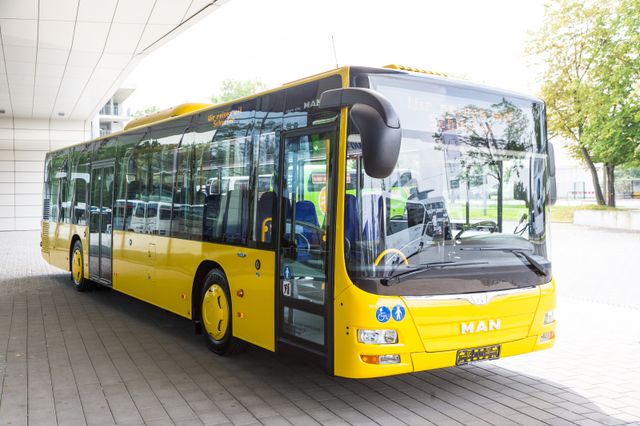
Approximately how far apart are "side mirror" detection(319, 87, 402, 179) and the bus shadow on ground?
1.88 m

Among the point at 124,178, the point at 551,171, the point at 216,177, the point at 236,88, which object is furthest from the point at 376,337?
the point at 236,88

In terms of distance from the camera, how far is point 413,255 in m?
5.37

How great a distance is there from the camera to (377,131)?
4.88 metres

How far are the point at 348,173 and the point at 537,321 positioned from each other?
7.55 feet

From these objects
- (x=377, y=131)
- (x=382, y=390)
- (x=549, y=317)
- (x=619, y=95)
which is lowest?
(x=382, y=390)

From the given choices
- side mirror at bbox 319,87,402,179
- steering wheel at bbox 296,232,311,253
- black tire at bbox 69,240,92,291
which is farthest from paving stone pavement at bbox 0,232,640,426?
black tire at bbox 69,240,92,291

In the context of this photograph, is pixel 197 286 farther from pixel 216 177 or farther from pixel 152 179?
pixel 152 179

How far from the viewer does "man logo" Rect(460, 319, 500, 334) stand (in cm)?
552

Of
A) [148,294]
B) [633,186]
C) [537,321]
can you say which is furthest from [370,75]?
[633,186]

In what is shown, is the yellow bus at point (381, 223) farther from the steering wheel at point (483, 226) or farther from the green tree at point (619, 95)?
the green tree at point (619, 95)

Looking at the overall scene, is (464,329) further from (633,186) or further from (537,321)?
(633,186)

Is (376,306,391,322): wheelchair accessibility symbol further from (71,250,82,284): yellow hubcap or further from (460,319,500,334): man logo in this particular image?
(71,250,82,284): yellow hubcap

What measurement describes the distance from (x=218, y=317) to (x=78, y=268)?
653 cm

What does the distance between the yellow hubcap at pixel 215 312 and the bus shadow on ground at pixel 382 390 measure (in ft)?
0.95
